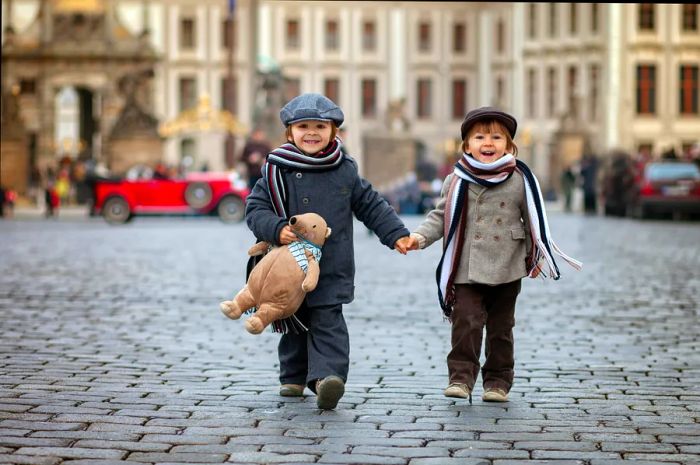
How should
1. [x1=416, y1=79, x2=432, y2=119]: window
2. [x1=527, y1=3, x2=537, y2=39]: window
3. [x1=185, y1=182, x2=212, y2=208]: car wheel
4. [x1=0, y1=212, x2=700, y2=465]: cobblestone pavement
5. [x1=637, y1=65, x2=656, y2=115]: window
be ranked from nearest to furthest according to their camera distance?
1. [x1=0, y1=212, x2=700, y2=465]: cobblestone pavement
2. [x1=185, y1=182, x2=212, y2=208]: car wheel
3. [x1=637, y1=65, x2=656, y2=115]: window
4. [x1=527, y1=3, x2=537, y2=39]: window
5. [x1=416, y1=79, x2=432, y2=119]: window

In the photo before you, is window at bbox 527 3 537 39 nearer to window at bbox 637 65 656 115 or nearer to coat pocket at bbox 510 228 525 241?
window at bbox 637 65 656 115

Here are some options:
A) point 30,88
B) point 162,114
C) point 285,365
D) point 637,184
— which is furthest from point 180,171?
point 285,365

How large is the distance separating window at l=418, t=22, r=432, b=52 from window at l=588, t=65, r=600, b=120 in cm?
1720

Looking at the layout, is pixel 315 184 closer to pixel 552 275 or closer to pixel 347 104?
pixel 552 275

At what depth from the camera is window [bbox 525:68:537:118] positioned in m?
82.0

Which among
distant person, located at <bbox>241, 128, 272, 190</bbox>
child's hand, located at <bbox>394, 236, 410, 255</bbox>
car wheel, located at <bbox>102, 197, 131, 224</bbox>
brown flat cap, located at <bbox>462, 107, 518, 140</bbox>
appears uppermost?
brown flat cap, located at <bbox>462, 107, 518, 140</bbox>

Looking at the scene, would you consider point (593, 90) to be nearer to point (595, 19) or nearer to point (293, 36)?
point (595, 19)

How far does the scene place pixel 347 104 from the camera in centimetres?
9344

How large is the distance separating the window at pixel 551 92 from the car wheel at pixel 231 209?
45.5 metres

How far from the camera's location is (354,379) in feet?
28.7

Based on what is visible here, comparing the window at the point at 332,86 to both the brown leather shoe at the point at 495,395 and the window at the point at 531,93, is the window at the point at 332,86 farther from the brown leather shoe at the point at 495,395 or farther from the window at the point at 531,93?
the brown leather shoe at the point at 495,395

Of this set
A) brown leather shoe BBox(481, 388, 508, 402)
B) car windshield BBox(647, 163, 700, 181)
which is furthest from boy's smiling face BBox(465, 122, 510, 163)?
car windshield BBox(647, 163, 700, 181)

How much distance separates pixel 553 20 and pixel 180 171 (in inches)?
1201

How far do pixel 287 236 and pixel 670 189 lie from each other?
30382 millimetres
